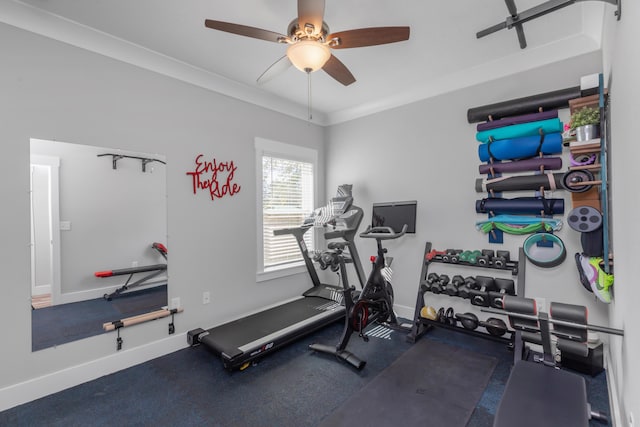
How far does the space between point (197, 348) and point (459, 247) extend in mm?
3036

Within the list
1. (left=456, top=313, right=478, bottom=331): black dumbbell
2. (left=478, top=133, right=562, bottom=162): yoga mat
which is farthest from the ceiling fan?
(left=456, top=313, right=478, bottom=331): black dumbbell

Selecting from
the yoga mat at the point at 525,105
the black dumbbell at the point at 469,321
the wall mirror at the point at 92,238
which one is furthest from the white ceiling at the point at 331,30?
the black dumbbell at the point at 469,321

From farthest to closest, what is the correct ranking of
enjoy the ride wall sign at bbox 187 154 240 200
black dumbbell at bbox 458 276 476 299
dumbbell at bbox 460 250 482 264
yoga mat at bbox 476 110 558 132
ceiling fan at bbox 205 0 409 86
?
enjoy the ride wall sign at bbox 187 154 240 200, dumbbell at bbox 460 250 482 264, black dumbbell at bbox 458 276 476 299, yoga mat at bbox 476 110 558 132, ceiling fan at bbox 205 0 409 86

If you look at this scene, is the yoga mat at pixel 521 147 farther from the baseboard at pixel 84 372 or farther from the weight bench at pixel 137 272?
the baseboard at pixel 84 372

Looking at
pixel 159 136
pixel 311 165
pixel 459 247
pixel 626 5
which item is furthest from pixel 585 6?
pixel 159 136

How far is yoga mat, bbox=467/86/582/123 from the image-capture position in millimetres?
2592

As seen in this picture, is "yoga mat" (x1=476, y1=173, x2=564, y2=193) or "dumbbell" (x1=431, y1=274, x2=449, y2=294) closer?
"yoga mat" (x1=476, y1=173, x2=564, y2=193)

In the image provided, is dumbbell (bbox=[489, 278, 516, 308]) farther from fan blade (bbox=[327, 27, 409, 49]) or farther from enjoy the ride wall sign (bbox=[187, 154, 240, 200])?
enjoy the ride wall sign (bbox=[187, 154, 240, 200])

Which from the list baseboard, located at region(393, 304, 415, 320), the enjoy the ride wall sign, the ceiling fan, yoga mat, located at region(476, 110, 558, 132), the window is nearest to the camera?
the ceiling fan

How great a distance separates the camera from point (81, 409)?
6.83 ft

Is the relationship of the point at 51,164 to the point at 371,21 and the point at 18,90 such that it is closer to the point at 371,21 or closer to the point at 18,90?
the point at 18,90

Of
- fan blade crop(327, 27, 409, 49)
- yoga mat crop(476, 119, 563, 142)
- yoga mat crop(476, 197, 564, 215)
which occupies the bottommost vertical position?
yoga mat crop(476, 197, 564, 215)

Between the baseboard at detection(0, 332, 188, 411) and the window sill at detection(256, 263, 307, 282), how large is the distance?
1.08 metres

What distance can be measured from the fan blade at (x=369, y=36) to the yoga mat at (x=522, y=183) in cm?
181
